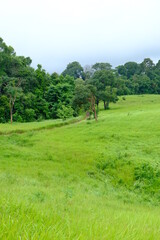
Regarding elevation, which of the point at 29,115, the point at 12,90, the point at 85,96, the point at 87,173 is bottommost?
the point at 87,173

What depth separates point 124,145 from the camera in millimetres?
18406

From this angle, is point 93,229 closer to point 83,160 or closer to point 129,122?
point 83,160

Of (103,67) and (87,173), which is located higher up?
(103,67)

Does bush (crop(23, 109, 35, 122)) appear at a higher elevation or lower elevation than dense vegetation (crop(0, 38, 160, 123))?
lower

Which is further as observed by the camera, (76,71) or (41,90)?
(76,71)

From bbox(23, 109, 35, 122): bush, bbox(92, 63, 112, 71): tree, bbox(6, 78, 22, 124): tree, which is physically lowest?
bbox(23, 109, 35, 122): bush

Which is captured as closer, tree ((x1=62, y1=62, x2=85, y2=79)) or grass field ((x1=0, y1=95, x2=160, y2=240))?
grass field ((x1=0, y1=95, x2=160, y2=240))

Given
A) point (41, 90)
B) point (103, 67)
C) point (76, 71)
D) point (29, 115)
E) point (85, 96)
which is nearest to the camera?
point (85, 96)

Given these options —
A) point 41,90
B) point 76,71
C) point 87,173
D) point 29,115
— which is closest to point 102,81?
point 29,115

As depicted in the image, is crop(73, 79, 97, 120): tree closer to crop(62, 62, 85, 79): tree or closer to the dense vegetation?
the dense vegetation

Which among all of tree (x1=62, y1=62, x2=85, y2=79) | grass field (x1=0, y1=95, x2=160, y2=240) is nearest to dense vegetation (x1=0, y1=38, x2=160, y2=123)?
grass field (x1=0, y1=95, x2=160, y2=240)

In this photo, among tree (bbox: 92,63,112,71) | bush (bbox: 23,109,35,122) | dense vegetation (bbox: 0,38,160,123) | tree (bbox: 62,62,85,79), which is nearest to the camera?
dense vegetation (bbox: 0,38,160,123)

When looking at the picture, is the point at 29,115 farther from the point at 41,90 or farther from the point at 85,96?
the point at 85,96

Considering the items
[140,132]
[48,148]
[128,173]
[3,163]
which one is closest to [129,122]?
[140,132]
